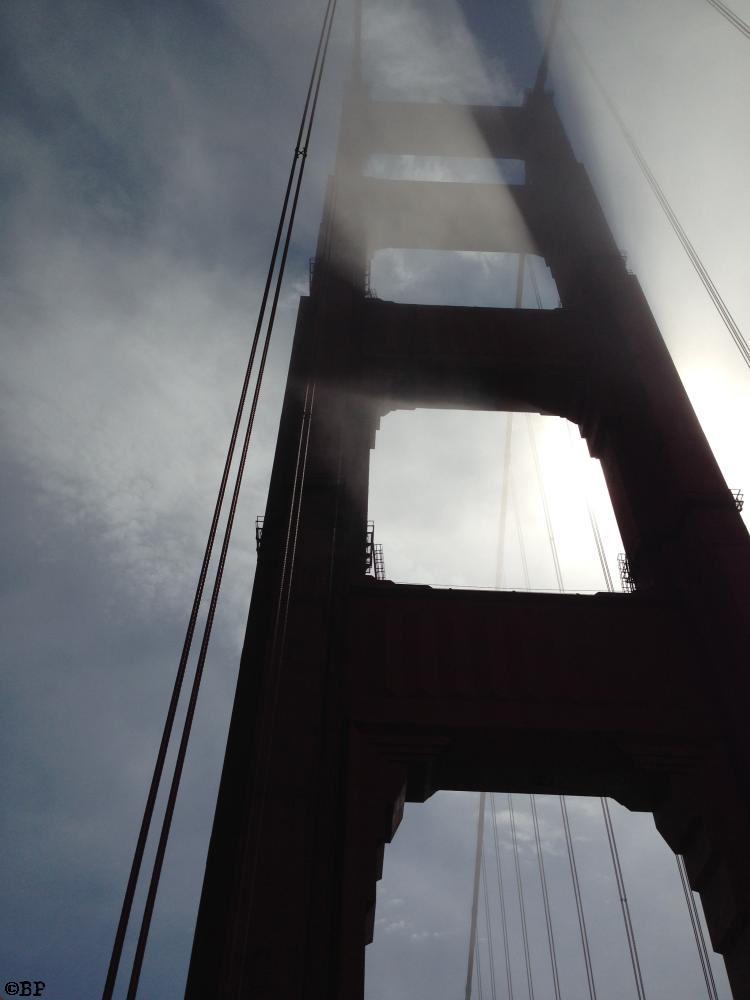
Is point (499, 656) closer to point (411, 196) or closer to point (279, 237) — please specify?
point (279, 237)

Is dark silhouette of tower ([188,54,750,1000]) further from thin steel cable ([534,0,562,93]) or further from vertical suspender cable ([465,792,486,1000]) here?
vertical suspender cable ([465,792,486,1000])

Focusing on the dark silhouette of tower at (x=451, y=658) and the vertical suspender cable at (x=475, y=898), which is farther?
the vertical suspender cable at (x=475, y=898)

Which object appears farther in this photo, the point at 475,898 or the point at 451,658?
the point at 475,898

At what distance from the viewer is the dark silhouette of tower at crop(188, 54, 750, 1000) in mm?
7414

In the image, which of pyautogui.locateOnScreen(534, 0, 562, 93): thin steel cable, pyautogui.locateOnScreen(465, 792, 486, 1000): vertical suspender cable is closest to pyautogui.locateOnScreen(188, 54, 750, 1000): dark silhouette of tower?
pyautogui.locateOnScreen(534, 0, 562, 93): thin steel cable

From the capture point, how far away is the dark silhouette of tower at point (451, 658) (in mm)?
7414

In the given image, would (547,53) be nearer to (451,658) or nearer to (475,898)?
(451,658)

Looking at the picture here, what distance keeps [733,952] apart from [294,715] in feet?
19.3

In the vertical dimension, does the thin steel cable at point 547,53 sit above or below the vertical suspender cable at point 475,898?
above

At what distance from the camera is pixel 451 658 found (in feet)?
31.4

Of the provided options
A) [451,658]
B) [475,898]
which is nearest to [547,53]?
[451,658]

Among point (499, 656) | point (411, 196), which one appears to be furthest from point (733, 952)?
point (411, 196)

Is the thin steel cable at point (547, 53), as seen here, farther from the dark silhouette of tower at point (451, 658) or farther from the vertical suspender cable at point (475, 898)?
the vertical suspender cable at point (475, 898)

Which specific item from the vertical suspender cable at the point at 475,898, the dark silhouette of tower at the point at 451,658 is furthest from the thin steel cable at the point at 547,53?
the vertical suspender cable at the point at 475,898
